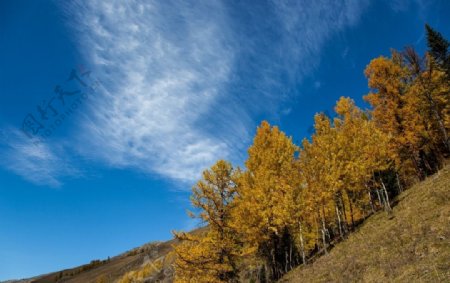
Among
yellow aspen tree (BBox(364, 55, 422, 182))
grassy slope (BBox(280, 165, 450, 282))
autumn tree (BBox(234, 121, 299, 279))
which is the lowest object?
grassy slope (BBox(280, 165, 450, 282))

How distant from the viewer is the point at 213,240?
76.0 feet

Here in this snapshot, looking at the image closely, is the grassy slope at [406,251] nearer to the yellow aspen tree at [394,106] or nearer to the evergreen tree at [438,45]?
the yellow aspen tree at [394,106]

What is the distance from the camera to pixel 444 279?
33.7ft

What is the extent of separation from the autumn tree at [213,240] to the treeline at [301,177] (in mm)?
73

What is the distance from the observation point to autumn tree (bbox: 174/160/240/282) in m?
23.0

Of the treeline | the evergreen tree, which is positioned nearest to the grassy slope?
the treeline

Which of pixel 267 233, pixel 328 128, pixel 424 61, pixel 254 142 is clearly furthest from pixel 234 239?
pixel 424 61

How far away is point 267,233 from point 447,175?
46.2ft

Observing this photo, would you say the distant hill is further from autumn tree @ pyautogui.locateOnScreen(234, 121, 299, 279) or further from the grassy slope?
autumn tree @ pyautogui.locateOnScreen(234, 121, 299, 279)

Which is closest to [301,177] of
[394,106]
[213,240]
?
[213,240]

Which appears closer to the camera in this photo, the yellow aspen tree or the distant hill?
the distant hill

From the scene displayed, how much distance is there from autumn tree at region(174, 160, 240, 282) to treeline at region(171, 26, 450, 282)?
73 millimetres

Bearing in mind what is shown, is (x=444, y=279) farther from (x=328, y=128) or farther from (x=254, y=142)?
(x=328, y=128)

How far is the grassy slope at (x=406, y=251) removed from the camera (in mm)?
12141
